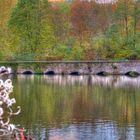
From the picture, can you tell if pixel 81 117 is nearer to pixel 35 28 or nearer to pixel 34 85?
pixel 34 85

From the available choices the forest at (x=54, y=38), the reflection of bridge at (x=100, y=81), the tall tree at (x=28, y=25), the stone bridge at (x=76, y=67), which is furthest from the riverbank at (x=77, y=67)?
the reflection of bridge at (x=100, y=81)

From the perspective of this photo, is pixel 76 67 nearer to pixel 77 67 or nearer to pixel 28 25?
pixel 77 67

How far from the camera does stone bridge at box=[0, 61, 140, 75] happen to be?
65812 mm

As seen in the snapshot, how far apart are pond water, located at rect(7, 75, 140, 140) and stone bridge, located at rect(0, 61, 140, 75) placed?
1666cm

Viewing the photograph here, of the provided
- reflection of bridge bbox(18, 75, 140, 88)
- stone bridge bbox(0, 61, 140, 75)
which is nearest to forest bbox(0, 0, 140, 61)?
stone bridge bbox(0, 61, 140, 75)

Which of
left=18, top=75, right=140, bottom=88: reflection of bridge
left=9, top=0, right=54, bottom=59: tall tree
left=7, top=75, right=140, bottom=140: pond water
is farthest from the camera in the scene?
left=9, top=0, right=54, bottom=59: tall tree

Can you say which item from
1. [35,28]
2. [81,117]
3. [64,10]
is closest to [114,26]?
[35,28]

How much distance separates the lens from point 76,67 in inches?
2606

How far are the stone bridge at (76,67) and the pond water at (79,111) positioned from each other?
16662 mm

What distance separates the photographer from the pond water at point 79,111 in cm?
2359

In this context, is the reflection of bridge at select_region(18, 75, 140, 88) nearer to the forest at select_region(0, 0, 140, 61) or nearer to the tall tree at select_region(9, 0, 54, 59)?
the forest at select_region(0, 0, 140, 61)

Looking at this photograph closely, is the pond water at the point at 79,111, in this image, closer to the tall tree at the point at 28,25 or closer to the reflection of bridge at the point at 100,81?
the reflection of bridge at the point at 100,81

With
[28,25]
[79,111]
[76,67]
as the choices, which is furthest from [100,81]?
[79,111]

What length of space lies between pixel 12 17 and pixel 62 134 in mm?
53405
